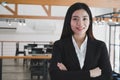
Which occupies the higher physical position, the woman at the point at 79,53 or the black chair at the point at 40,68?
the woman at the point at 79,53

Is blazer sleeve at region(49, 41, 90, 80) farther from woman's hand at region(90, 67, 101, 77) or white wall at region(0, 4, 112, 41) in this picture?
white wall at region(0, 4, 112, 41)

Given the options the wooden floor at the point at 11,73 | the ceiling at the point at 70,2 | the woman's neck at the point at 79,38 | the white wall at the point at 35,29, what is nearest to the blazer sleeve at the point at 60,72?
the woman's neck at the point at 79,38

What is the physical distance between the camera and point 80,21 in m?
1.67

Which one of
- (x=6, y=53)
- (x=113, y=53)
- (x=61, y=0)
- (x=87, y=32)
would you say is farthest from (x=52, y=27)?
(x=87, y=32)

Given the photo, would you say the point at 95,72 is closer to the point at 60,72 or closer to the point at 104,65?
the point at 104,65

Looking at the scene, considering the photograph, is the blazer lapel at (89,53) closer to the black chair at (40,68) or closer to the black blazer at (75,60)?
the black blazer at (75,60)

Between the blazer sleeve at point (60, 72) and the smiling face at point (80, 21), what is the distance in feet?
0.50

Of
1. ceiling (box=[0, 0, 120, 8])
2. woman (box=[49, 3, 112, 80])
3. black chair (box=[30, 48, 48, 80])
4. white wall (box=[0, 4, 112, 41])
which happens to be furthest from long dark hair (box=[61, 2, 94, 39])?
white wall (box=[0, 4, 112, 41])

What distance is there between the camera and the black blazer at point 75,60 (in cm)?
165

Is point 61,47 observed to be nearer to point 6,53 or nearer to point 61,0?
point 61,0

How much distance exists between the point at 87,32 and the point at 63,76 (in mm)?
356

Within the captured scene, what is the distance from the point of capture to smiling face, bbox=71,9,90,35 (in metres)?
1.67

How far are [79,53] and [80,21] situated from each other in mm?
213

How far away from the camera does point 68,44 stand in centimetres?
173
